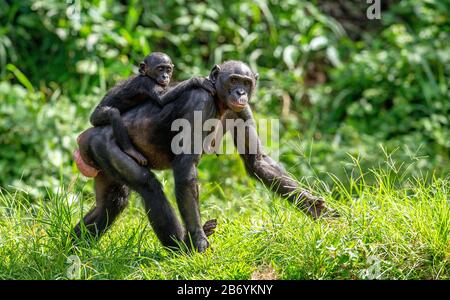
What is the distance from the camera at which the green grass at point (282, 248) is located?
18.2ft

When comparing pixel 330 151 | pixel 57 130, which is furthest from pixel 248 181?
pixel 57 130

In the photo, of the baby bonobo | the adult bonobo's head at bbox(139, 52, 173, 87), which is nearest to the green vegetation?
the baby bonobo

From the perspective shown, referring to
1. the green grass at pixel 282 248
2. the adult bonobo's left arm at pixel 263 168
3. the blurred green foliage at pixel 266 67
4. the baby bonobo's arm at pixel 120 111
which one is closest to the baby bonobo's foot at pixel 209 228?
the green grass at pixel 282 248

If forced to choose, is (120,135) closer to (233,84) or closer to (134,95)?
(134,95)

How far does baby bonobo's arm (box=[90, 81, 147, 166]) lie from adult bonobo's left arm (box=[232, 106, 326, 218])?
820 millimetres

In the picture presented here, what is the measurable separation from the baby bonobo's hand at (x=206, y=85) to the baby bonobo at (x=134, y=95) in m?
0.01

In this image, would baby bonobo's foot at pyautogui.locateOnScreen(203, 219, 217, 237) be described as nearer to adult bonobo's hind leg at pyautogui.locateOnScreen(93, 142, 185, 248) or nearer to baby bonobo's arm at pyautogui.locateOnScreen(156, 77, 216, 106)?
adult bonobo's hind leg at pyautogui.locateOnScreen(93, 142, 185, 248)

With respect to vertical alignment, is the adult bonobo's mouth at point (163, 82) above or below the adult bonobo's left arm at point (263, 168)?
above

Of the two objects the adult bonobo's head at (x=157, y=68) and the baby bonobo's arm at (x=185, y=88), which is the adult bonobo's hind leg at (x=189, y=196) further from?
the adult bonobo's head at (x=157, y=68)

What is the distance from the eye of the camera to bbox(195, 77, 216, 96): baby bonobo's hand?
6.09 meters

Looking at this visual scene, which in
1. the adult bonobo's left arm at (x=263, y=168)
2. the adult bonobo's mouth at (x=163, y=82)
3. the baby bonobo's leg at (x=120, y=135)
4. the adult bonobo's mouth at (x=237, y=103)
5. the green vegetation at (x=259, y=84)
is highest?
the adult bonobo's mouth at (x=163, y=82)

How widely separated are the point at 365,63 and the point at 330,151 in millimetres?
1698

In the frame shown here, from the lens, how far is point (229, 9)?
1184 cm

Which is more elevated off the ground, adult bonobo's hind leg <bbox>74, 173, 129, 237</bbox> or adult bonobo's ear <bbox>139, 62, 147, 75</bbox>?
adult bonobo's ear <bbox>139, 62, 147, 75</bbox>
